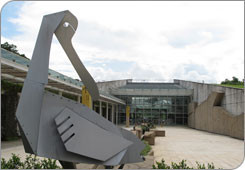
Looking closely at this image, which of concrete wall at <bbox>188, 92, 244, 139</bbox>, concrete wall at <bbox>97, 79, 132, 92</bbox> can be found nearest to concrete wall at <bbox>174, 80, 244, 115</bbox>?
concrete wall at <bbox>188, 92, 244, 139</bbox>

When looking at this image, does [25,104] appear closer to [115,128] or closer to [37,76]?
[37,76]

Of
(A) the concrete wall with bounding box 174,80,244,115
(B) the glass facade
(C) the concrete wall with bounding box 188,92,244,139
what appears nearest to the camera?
(A) the concrete wall with bounding box 174,80,244,115

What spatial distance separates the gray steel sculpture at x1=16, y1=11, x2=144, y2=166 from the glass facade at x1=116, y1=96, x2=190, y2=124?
34413 millimetres

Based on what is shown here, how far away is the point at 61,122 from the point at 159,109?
118 feet

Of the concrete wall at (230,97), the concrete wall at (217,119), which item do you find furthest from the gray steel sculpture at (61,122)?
the concrete wall at (217,119)

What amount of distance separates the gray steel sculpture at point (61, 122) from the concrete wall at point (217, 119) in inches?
594

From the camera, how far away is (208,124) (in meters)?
26.3

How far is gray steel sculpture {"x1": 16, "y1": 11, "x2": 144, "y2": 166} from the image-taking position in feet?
14.9

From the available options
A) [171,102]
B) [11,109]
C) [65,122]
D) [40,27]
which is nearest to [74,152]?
[65,122]

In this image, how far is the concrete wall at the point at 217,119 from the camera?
18453 millimetres

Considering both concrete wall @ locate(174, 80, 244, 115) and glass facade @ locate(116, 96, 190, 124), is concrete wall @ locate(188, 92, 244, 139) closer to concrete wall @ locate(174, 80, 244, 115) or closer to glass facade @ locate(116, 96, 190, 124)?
concrete wall @ locate(174, 80, 244, 115)

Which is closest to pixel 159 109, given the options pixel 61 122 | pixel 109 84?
pixel 109 84

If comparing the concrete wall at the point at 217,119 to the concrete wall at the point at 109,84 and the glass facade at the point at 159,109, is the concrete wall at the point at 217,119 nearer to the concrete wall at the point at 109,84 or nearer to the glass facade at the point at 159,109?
the glass facade at the point at 159,109

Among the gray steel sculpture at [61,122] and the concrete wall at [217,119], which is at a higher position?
the gray steel sculpture at [61,122]
